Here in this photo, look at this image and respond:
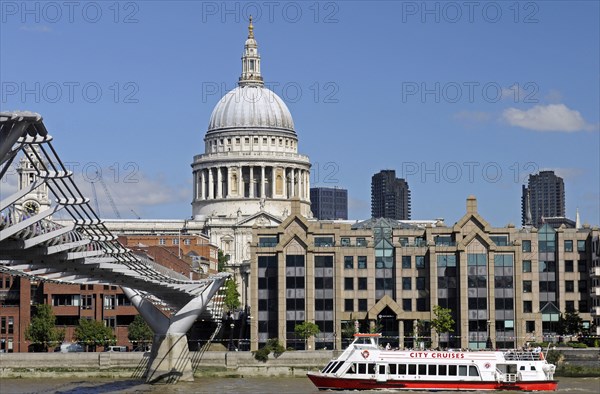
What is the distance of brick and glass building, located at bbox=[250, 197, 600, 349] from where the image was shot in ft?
358

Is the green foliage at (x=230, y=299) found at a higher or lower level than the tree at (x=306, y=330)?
higher

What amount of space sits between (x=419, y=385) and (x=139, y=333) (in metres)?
37.5

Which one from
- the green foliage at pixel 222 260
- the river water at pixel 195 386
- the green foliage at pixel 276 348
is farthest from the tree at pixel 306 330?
the green foliage at pixel 222 260

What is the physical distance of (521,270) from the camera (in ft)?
362

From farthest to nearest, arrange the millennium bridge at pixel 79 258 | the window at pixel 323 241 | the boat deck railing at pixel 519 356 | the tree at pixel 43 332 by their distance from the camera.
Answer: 1. the tree at pixel 43 332
2. the window at pixel 323 241
3. the boat deck railing at pixel 519 356
4. the millennium bridge at pixel 79 258

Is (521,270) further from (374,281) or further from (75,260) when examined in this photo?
(75,260)

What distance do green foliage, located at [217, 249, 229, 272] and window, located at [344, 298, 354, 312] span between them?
71.4 metres

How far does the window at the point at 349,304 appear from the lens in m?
111

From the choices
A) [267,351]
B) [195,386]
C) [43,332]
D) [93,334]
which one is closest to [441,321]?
[267,351]

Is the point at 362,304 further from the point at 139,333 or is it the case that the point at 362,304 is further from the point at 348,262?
the point at 139,333

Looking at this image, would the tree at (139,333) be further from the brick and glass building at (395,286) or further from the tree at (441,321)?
the tree at (441,321)

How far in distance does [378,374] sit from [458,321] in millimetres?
24609

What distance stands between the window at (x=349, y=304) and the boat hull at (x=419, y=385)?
2491 cm

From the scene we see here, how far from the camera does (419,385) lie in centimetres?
8594
